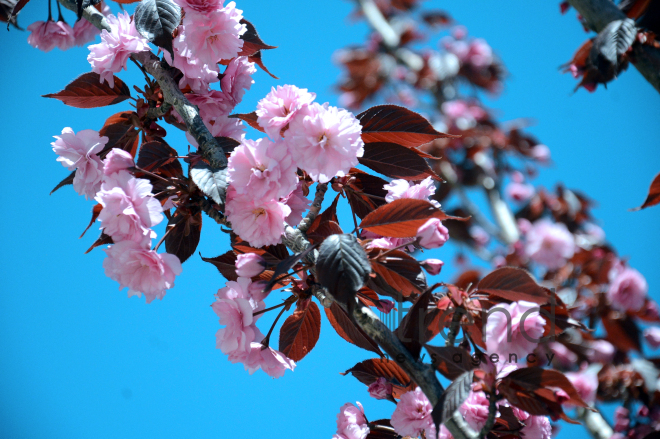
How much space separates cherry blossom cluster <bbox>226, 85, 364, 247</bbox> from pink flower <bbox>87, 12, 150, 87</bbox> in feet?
1.00

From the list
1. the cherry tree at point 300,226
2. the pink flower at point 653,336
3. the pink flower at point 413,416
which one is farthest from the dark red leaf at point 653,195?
the pink flower at point 653,336

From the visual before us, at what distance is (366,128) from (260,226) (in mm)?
288

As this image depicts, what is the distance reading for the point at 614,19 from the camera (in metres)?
1.27

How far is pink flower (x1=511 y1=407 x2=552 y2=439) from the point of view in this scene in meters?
0.71

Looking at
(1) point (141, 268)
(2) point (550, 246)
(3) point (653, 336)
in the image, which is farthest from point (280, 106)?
(2) point (550, 246)

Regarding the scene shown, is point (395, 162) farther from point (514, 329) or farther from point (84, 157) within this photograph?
point (84, 157)

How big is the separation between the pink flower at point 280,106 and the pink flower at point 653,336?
2734 millimetres

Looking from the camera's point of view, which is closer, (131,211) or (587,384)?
(131,211)

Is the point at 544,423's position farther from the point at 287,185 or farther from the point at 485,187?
the point at 485,187

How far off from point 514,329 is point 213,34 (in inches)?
26.8

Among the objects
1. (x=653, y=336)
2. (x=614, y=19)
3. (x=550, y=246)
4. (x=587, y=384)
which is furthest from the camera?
(x=550, y=246)

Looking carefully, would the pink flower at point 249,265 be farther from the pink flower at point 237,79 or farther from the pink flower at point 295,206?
the pink flower at point 237,79

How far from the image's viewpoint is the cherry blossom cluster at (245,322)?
644 millimetres

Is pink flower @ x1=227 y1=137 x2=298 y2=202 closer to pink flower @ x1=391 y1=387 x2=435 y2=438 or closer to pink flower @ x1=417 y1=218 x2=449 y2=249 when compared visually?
pink flower @ x1=417 y1=218 x2=449 y2=249
